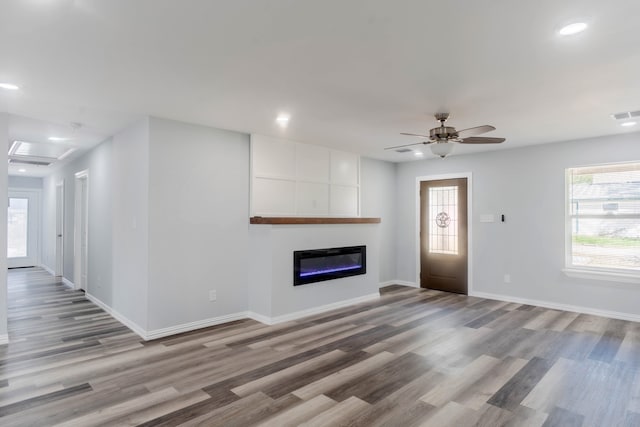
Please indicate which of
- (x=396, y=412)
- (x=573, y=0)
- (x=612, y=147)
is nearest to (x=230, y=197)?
(x=396, y=412)

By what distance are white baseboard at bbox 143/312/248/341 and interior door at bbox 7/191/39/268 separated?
781cm

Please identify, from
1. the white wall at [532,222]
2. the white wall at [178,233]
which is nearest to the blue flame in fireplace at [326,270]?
the white wall at [178,233]

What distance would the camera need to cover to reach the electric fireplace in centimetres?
501

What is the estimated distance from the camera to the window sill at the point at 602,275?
4.85 meters

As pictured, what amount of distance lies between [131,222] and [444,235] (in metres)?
5.12

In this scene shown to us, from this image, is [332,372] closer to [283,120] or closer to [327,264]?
[327,264]

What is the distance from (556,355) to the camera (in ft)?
11.9

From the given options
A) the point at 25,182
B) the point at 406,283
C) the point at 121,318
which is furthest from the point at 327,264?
the point at 25,182

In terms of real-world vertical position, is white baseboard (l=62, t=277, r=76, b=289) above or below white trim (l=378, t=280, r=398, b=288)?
above

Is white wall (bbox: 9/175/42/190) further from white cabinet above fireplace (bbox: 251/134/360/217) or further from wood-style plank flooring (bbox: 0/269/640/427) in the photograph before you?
white cabinet above fireplace (bbox: 251/134/360/217)

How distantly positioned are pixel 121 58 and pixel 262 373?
106 inches

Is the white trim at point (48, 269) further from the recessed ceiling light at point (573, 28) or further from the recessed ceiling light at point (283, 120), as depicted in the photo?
the recessed ceiling light at point (573, 28)

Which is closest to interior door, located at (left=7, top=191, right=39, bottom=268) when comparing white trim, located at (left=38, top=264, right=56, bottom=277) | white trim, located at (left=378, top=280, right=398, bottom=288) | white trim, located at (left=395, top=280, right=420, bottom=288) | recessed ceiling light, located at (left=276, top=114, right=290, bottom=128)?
white trim, located at (left=38, top=264, right=56, bottom=277)

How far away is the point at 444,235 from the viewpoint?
6746mm
